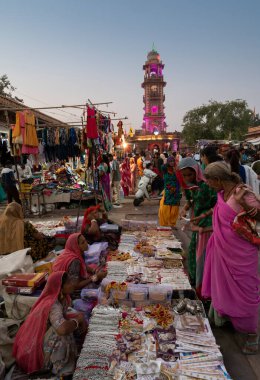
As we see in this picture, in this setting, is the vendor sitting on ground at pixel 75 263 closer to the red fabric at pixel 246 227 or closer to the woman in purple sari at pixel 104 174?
the red fabric at pixel 246 227

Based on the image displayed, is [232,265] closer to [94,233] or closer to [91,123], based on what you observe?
[94,233]

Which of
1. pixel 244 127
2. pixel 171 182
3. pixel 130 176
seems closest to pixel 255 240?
pixel 171 182

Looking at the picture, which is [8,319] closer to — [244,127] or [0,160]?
[0,160]

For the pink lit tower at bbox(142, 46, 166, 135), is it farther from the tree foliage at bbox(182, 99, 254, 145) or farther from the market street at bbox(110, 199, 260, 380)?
the market street at bbox(110, 199, 260, 380)

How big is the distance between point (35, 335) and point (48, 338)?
0.10 m

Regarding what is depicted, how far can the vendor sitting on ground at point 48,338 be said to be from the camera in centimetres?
208

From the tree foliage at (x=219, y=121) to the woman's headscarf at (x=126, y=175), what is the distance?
21.1 metres

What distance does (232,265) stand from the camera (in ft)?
7.68

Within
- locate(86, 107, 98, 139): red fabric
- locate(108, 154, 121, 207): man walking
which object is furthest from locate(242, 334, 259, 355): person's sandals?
locate(108, 154, 121, 207): man walking

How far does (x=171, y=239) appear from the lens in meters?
4.27

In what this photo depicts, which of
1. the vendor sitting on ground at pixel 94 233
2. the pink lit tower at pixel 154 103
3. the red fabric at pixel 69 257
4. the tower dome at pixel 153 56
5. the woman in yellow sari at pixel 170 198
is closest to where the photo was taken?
the red fabric at pixel 69 257

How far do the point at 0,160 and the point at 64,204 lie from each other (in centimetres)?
217

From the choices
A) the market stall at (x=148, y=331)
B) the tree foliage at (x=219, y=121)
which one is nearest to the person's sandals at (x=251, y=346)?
the market stall at (x=148, y=331)

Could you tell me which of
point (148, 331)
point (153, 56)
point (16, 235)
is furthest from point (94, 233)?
point (153, 56)
